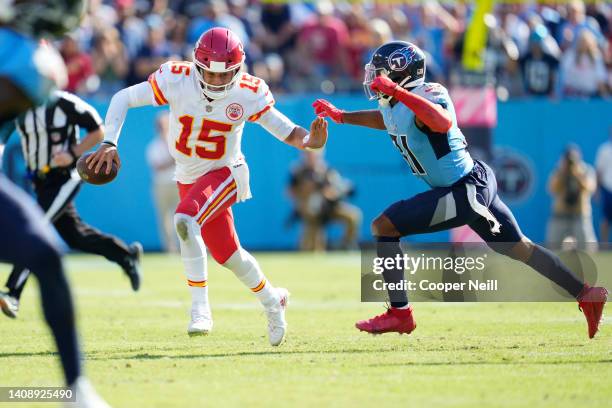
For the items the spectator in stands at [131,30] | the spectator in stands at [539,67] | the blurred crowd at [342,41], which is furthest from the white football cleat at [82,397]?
the spectator in stands at [539,67]

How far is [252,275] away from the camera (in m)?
7.62

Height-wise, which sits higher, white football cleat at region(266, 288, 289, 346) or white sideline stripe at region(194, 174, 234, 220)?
white sideline stripe at region(194, 174, 234, 220)

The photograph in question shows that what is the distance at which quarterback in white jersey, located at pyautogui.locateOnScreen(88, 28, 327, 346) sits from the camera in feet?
24.3

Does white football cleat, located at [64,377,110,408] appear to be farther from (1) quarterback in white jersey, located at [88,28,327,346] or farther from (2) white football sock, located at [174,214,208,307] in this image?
(2) white football sock, located at [174,214,208,307]

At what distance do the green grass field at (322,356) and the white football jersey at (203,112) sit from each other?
1249 millimetres

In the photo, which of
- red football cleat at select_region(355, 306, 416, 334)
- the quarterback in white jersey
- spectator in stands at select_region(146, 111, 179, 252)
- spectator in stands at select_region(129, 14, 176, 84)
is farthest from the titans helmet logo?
spectator in stands at select_region(129, 14, 176, 84)

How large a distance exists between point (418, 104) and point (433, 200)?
0.67 metres

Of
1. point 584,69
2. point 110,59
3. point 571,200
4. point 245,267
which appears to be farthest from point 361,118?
point 584,69

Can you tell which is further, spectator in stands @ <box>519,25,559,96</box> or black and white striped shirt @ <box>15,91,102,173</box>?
spectator in stands @ <box>519,25,559,96</box>

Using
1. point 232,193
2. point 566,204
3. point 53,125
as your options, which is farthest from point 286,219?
point 232,193

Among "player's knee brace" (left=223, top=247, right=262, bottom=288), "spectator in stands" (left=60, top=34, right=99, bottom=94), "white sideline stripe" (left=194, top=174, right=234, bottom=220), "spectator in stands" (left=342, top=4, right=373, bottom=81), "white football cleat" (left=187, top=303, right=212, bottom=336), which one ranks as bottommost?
"white football cleat" (left=187, top=303, right=212, bottom=336)

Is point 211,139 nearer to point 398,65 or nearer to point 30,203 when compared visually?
point 398,65

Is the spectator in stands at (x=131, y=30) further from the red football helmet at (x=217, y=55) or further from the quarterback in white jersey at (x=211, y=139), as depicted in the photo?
the red football helmet at (x=217, y=55)

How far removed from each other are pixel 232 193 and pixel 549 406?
10.2 ft
